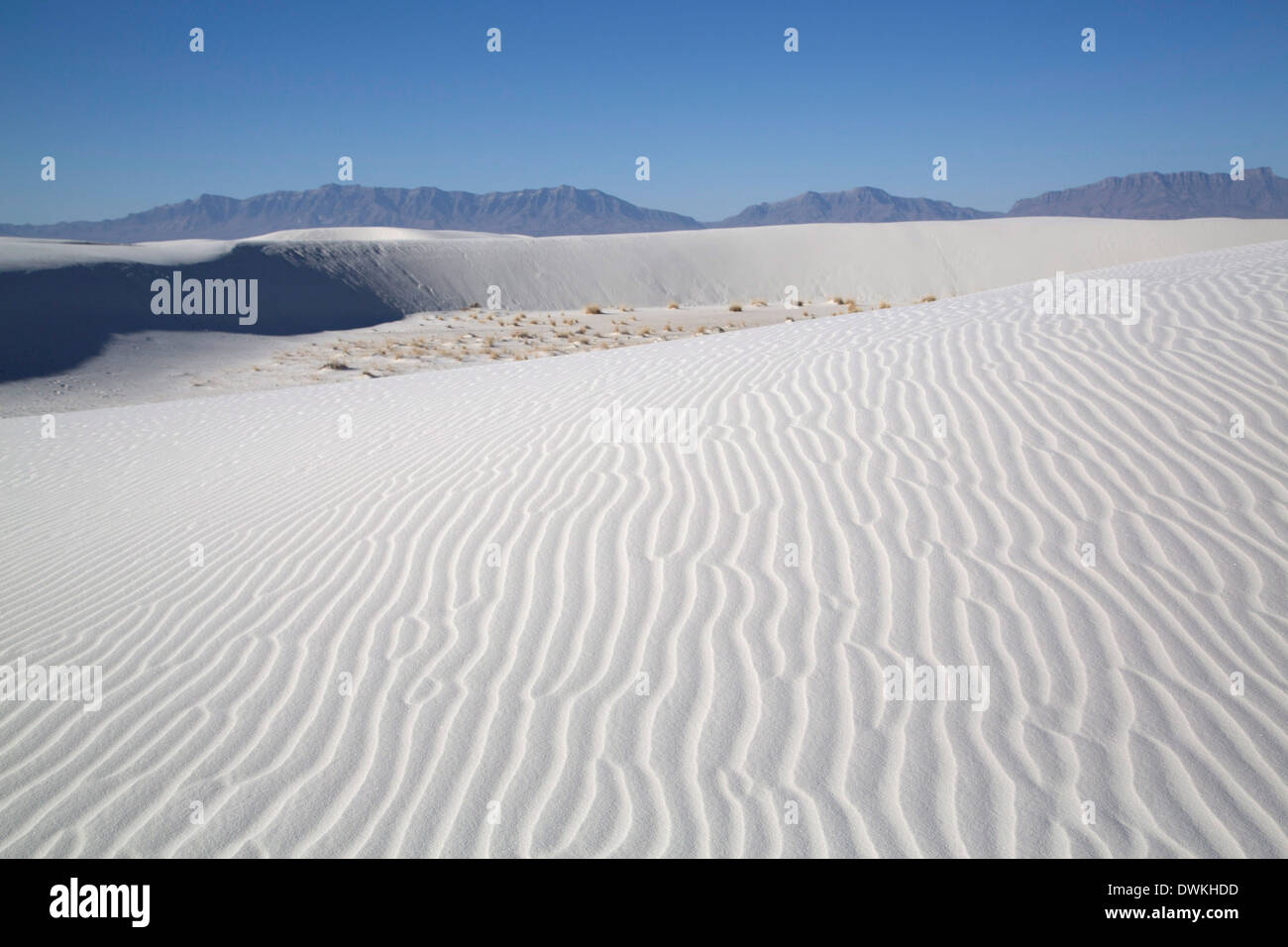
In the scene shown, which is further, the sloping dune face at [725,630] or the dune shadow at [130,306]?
the dune shadow at [130,306]

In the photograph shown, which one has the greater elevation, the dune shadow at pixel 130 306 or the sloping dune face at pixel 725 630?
the dune shadow at pixel 130 306

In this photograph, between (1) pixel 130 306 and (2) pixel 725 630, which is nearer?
(2) pixel 725 630

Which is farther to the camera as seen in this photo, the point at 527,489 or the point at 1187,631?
the point at 527,489

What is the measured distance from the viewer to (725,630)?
372 cm

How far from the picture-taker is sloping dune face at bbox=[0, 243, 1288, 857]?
282 cm

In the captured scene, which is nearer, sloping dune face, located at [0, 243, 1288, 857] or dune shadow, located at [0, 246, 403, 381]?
sloping dune face, located at [0, 243, 1288, 857]

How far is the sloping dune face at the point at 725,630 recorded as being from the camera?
2.82 m

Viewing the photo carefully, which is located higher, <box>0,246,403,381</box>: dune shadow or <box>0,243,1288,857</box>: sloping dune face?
<box>0,246,403,381</box>: dune shadow

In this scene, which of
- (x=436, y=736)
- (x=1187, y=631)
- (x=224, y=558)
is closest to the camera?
(x=436, y=736)

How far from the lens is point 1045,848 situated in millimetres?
2580

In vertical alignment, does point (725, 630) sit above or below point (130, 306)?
below

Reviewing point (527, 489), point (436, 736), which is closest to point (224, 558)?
point (527, 489)

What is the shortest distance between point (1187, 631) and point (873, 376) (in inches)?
139
